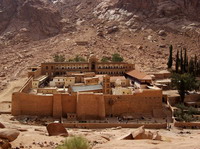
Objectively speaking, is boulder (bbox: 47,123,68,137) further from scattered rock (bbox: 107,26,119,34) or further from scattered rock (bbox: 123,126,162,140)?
scattered rock (bbox: 107,26,119,34)

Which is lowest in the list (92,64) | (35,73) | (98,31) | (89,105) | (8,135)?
(8,135)

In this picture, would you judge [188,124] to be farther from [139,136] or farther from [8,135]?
[8,135]

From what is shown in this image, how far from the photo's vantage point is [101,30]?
261ft

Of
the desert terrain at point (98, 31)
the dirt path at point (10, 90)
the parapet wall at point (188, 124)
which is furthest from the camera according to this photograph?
the desert terrain at point (98, 31)

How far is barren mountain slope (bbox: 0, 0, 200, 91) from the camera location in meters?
68.7

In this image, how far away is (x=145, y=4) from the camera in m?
84.4

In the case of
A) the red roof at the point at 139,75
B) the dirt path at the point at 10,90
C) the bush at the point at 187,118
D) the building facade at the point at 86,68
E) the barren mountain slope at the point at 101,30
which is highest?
the barren mountain slope at the point at 101,30

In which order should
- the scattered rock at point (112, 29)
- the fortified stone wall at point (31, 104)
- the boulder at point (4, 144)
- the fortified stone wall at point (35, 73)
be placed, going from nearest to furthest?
1. the boulder at point (4, 144)
2. the fortified stone wall at point (31, 104)
3. the fortified stone wall at point (35, 73)
4. the scattered rock at point (112, 29)

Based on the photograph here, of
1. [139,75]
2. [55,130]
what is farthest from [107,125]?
[139,75]

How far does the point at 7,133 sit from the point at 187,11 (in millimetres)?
77207

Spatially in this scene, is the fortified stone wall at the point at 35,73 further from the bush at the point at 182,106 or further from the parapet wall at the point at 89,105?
the bush at the point at 182,106

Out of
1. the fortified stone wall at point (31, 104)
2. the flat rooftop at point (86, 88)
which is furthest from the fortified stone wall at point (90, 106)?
the flat rooftop at point (86, 88)

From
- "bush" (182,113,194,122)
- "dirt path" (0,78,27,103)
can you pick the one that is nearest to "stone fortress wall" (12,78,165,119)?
"bush" (182,113,194,122)

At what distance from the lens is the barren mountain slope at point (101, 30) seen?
2704 inches
